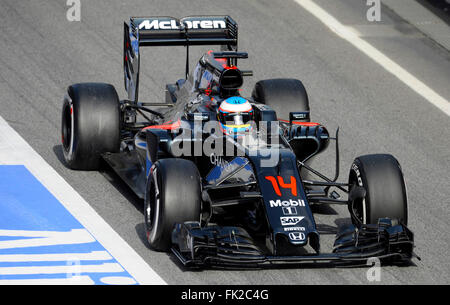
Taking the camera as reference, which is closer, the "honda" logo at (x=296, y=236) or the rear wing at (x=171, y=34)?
the "honda" logo at (x=296, y=236)

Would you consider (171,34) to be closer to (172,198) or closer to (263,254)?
(172,198)

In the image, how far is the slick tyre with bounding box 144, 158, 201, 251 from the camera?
35.7 ft

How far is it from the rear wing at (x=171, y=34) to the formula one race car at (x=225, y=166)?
0.05ft

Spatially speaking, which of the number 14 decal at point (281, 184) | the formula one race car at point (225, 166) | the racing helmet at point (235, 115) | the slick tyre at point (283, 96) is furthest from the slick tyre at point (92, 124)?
the number 14 decal at point (281, 184)

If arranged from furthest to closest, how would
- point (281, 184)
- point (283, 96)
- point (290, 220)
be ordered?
point (283, 96) < point (281, 184) < point (290, 220)

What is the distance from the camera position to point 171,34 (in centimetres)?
1404

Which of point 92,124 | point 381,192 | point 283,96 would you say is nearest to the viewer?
point 381,192

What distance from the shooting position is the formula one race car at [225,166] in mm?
10812

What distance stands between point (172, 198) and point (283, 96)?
377cm

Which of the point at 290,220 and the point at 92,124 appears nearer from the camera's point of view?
the point at 290,220

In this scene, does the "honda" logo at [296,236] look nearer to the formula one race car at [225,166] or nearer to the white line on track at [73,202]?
the formula one race car at [225,166]

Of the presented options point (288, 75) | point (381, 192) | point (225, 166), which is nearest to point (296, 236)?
point (381, 192)

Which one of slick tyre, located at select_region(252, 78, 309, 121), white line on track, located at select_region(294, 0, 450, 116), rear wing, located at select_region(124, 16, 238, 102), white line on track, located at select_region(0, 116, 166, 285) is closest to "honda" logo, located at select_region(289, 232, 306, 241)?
white line on track, located at select_region(0, 116, 166, 285)
